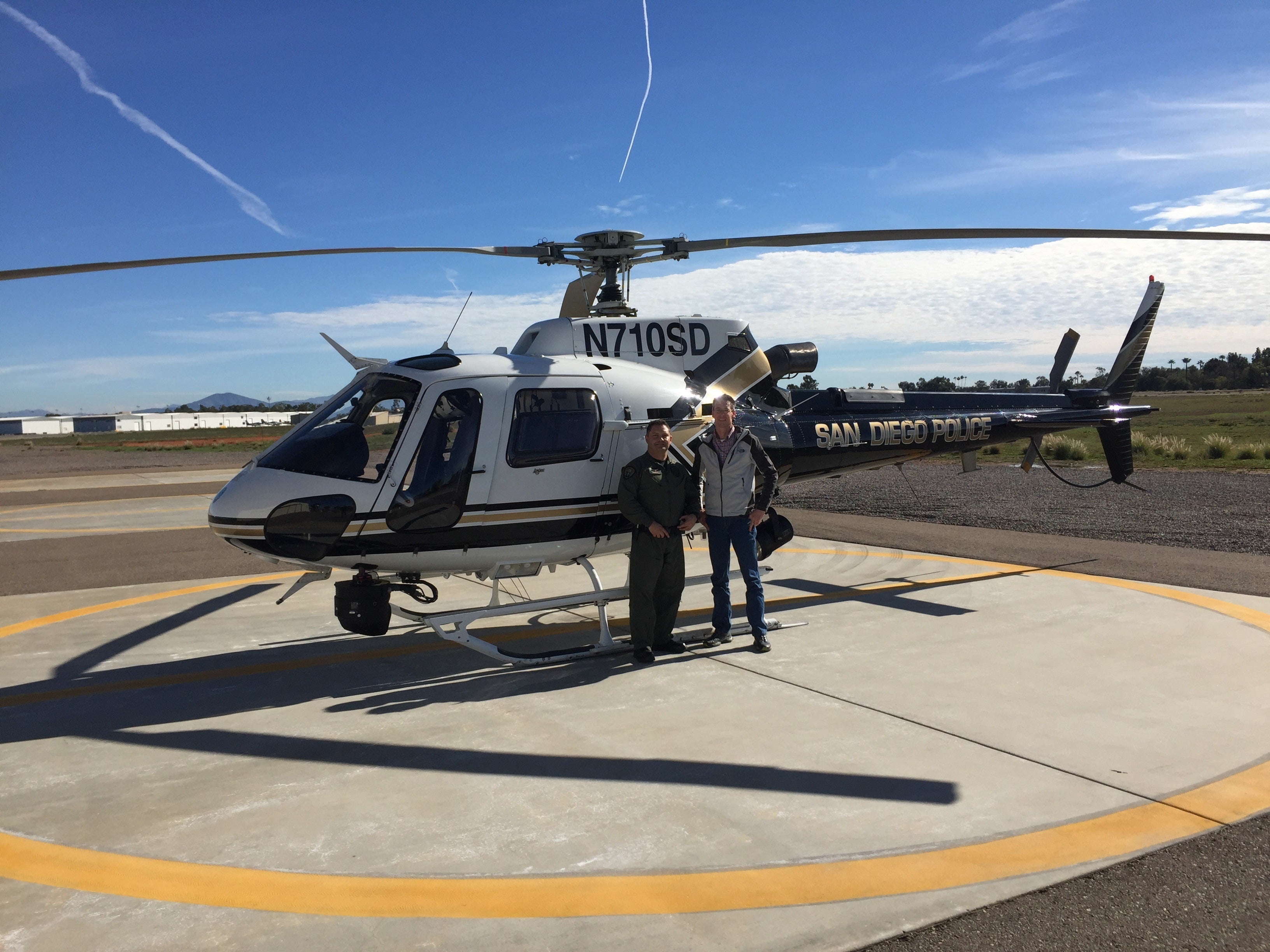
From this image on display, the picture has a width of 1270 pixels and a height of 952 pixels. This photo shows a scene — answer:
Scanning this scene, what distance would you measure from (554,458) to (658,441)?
865mm

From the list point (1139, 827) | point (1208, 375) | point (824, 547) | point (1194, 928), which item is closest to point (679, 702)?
point (1139, 827)

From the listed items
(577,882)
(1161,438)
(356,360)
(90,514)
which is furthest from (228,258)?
(1161,438)

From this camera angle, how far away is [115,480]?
29.8m

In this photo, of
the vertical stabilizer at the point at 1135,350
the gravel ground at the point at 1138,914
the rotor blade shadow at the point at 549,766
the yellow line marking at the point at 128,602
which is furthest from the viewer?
the vertical stabilizer at the point at 1135,350

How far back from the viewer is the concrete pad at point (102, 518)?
15945 mm

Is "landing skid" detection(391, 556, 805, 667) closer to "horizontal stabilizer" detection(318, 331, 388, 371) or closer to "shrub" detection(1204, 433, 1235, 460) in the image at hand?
"horizontal stabilizer" detection(318, 331, 388, 371)

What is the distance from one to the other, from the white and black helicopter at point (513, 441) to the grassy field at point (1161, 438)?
1.39 feet

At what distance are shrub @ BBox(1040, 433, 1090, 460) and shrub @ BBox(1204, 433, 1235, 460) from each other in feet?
11.7

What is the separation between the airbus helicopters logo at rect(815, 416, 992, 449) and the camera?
30.2ft

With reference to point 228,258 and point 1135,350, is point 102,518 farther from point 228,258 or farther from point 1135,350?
point 1135,350

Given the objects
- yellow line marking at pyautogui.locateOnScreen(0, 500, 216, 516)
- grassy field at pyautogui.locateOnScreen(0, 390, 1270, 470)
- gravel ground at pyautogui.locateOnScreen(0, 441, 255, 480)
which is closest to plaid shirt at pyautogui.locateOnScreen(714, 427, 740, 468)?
grassy field at pyautogui.locateOnScreen(0, 390, 1270, 470)

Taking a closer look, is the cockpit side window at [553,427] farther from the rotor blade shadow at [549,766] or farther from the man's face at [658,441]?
the rotor blade shadow at [549,766]

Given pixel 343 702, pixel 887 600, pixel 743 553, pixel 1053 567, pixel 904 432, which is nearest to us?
pixel 343 702

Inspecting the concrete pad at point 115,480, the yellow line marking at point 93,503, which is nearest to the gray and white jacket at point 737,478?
the yellow line marking at point 93,503
